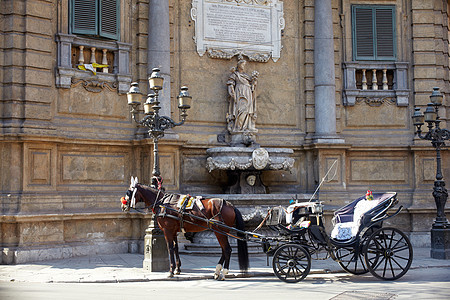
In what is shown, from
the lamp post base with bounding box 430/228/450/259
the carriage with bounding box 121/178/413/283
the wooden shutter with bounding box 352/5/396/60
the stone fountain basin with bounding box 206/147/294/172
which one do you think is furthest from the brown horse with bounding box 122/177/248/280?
the wooden shutter with bounding box 352/5/396/60

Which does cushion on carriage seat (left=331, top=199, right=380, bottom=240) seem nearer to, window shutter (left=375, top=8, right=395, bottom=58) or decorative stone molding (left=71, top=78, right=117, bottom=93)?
decorative stone molding (left=71, top=78, right=117, bottom=93)

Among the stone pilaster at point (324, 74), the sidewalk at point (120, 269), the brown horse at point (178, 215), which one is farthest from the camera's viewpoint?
the stone pilaster at point (324, 74)

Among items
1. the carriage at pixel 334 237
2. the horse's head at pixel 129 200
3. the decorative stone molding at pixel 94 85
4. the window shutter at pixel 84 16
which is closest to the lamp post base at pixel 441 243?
the carriage at pixel 334 237

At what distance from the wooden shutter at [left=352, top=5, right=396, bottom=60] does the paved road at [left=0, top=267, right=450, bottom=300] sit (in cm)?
842

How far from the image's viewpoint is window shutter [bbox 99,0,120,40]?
50.1 ft

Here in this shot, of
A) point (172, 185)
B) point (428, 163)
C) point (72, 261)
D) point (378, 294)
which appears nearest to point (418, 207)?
point (428, 163)

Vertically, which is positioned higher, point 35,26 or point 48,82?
point 35,26

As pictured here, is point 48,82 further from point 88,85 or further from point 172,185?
point 172,185

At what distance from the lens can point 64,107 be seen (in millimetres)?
14570

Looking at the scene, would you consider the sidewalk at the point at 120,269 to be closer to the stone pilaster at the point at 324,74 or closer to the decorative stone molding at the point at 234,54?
the stone pilaster at the point at 324,74

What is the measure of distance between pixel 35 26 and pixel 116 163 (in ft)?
13.1

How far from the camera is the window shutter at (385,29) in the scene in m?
17.6

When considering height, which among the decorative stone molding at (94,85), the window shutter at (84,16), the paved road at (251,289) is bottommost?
the paved road at (251,289)

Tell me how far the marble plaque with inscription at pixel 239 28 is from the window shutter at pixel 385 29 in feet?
9.81
